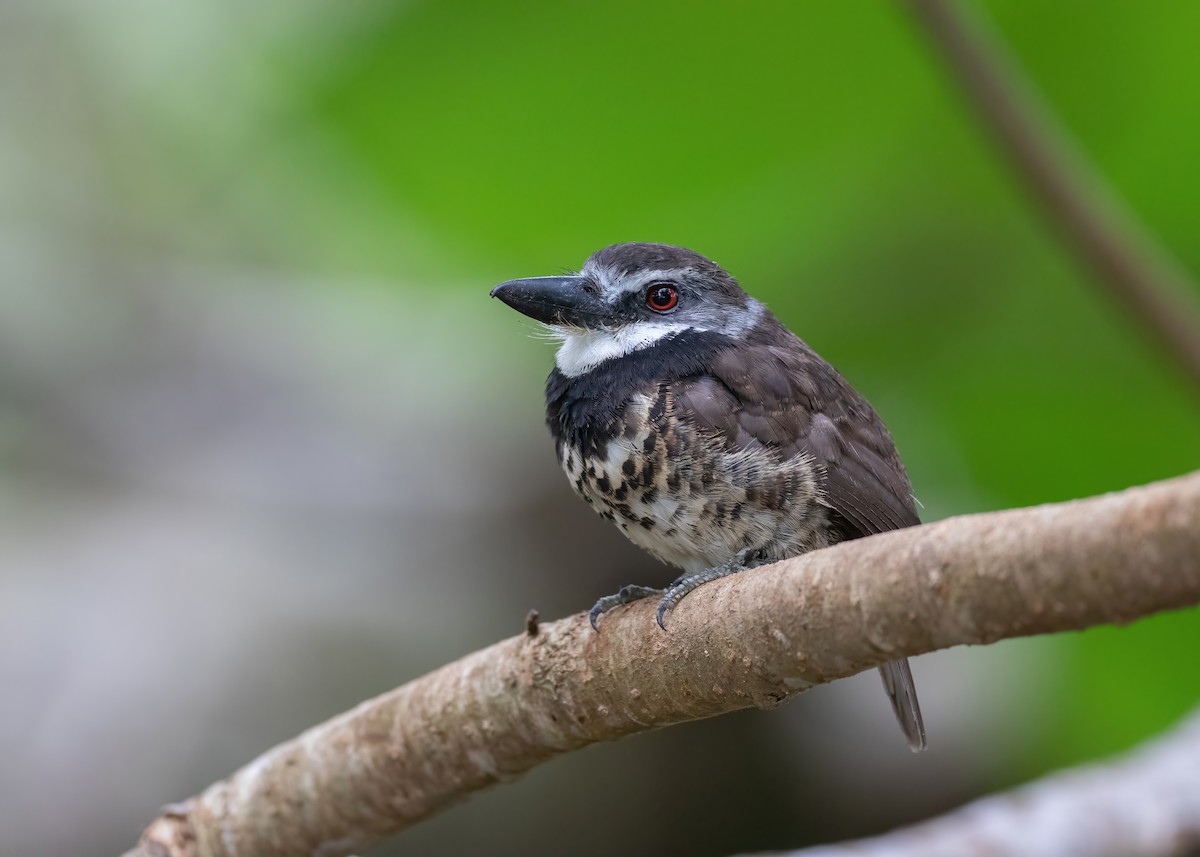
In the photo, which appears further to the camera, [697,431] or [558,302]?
[558,302]

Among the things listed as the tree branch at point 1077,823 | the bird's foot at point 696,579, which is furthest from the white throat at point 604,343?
the tree branch at point 1077,823

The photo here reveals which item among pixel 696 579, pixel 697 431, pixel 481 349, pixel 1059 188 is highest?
pixel 481 349

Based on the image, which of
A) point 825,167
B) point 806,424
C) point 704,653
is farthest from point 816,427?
point 825,167

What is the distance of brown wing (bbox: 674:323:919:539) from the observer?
2.90 m

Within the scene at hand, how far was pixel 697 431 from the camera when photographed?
2.87 metres

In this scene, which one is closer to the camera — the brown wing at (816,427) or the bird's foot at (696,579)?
the bird's foot at (696,579)

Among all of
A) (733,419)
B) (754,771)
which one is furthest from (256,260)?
(733,419)

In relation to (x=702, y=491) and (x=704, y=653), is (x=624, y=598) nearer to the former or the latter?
(x=702, y=491)

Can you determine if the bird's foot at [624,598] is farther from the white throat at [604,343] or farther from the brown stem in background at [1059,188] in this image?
the brown stem in background at [1059,188]

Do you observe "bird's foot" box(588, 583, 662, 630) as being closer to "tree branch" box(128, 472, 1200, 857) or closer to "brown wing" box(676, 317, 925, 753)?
"tree branch" box(128, 472, 1200, 857)

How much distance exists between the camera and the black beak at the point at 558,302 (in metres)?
3.23

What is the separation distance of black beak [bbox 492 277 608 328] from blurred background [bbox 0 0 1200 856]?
62 cm

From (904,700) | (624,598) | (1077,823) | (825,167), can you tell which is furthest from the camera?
(1077,823)

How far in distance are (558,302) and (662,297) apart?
252 mm
